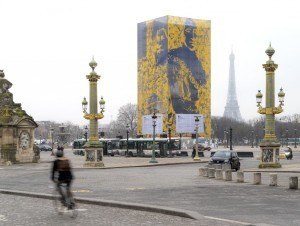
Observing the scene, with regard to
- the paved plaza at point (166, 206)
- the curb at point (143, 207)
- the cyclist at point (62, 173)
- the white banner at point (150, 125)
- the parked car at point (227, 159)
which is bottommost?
the paved plaza at point (166, 206)

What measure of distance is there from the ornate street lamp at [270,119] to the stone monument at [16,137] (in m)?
21.5

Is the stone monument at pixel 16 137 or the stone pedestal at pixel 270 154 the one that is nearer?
the stone pedestal at pixel 270 154

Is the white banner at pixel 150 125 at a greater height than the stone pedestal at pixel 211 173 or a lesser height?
greater

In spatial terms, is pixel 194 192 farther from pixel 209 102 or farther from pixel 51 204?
pixel 209 102

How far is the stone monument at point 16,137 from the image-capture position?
50656mm

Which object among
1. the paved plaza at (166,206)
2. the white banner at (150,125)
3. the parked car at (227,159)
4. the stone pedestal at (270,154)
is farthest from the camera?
the white banner at (150,125)

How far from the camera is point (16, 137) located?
167 feet

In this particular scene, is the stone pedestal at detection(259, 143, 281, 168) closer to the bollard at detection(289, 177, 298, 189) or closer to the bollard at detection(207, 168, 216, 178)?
the bollard at detection(207, 168, 216, 178)

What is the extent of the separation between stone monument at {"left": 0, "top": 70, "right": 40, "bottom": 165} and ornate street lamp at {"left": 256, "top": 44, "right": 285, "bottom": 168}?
2151 cm

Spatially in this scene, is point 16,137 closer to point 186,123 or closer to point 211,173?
point 211,173

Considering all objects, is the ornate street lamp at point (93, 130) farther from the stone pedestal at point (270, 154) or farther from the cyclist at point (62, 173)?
the cyclist at point (62, 173)

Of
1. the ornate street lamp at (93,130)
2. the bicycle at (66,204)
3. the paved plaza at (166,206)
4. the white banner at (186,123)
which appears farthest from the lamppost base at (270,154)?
the white banner at (186,123)

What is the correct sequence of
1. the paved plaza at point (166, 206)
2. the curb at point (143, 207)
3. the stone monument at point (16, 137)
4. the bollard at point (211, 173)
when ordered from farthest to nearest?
the stone monument at point (16, 137)
the bollard at point (211, 173)
the curb at point (143, 207)
the paved plaza at point (166, 206)

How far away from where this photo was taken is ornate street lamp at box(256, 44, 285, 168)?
40.3m
